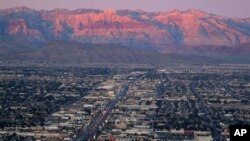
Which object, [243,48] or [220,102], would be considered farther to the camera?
[243,48]

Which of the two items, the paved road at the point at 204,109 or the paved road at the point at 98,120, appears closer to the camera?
the paved road at the point at 98,120

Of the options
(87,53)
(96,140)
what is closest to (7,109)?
(96,140)

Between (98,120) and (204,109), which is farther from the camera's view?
(204,109)

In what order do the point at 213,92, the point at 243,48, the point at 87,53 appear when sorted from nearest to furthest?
1. the point at 213,92
2. the point at 87,53
3. the point at 243,48

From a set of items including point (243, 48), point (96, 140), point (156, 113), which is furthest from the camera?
point (243, 48)

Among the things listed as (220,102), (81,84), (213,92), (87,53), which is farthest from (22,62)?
(220,102)

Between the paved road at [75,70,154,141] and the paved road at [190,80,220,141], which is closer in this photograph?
the paved road at [75,70,154,141]

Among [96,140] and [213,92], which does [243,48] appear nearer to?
[213,92]

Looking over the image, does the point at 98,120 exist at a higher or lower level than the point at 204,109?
higher

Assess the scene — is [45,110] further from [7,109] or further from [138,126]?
[138,126]
